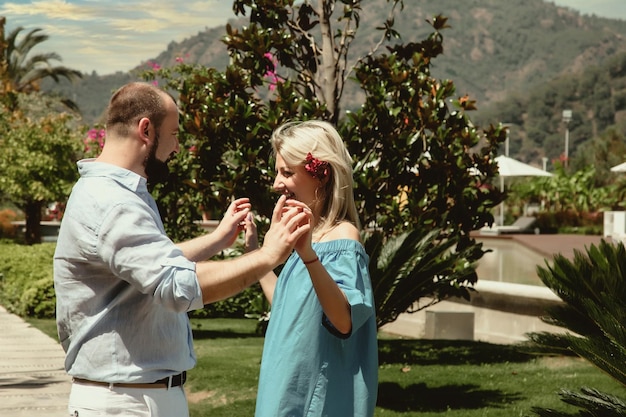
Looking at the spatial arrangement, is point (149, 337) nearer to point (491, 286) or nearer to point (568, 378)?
point (568, 378)

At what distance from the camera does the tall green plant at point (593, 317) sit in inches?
200

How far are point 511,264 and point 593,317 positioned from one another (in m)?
22.8

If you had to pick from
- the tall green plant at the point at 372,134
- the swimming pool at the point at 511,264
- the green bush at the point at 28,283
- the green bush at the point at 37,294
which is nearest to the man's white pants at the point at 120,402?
the tall green plant at the point at 372,134

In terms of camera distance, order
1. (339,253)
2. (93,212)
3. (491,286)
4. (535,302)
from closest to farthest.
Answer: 1. (93,212)
2. (339,253)
3. (535,302)
4. (491,286)

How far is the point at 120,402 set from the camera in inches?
115

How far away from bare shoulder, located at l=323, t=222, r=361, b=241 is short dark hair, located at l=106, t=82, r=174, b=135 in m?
0.85

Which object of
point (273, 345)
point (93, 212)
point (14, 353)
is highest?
point (93, 212)

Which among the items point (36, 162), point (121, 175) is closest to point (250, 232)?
point (121, 175)

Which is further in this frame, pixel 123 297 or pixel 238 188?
pixel 238 188

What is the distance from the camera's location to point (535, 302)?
12469 millimetres

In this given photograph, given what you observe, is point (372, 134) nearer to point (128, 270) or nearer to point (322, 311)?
point (322, 311)

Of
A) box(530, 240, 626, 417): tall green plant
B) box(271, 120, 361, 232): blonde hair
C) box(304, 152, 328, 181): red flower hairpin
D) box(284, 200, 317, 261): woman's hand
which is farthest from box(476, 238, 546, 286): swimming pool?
box(284, 200, 317, 261): woman's hand

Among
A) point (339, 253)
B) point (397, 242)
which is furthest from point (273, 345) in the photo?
point (397, 242)

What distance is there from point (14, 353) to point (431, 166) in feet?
16.4
